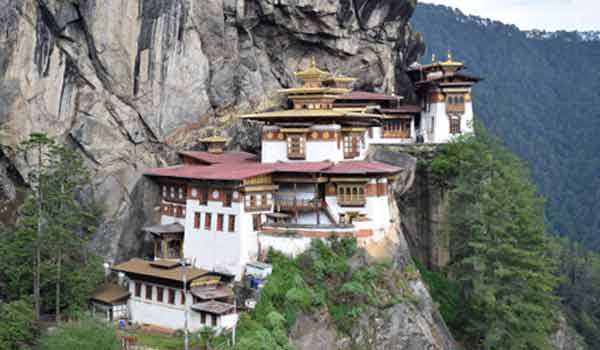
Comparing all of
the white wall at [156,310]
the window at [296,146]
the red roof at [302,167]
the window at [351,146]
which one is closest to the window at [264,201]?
the red roof at [302,167]

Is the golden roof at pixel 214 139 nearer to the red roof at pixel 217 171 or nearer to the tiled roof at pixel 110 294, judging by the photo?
the red roof at pixel 217 171

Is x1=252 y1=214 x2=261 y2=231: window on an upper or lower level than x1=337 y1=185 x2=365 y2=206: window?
lower

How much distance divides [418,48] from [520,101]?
101 meters

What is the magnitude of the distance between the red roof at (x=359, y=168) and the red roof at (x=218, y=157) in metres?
7.38

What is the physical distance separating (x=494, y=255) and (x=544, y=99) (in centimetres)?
13110

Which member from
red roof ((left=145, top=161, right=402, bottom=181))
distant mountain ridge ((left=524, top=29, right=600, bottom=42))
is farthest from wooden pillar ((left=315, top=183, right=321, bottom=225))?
distant mountain ridge ((left=524, top=29, right=600, bottom=42))

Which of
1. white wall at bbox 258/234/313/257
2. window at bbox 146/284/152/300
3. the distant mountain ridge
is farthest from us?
the distant mountain ridge

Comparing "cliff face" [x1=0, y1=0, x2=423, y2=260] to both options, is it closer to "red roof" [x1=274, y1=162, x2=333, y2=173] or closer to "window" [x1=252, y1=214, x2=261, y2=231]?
"window" [x1=252, y1=214, x2=261, y2=231]

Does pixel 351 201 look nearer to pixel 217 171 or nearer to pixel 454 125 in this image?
pixel 217 171

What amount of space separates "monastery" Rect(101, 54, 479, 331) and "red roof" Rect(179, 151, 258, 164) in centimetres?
7

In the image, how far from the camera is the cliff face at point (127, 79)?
146ft

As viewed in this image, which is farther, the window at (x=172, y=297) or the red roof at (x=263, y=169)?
the red roof at (x=263, y=169)

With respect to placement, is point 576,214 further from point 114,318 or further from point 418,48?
point 114,318

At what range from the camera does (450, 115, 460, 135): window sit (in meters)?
57.4
